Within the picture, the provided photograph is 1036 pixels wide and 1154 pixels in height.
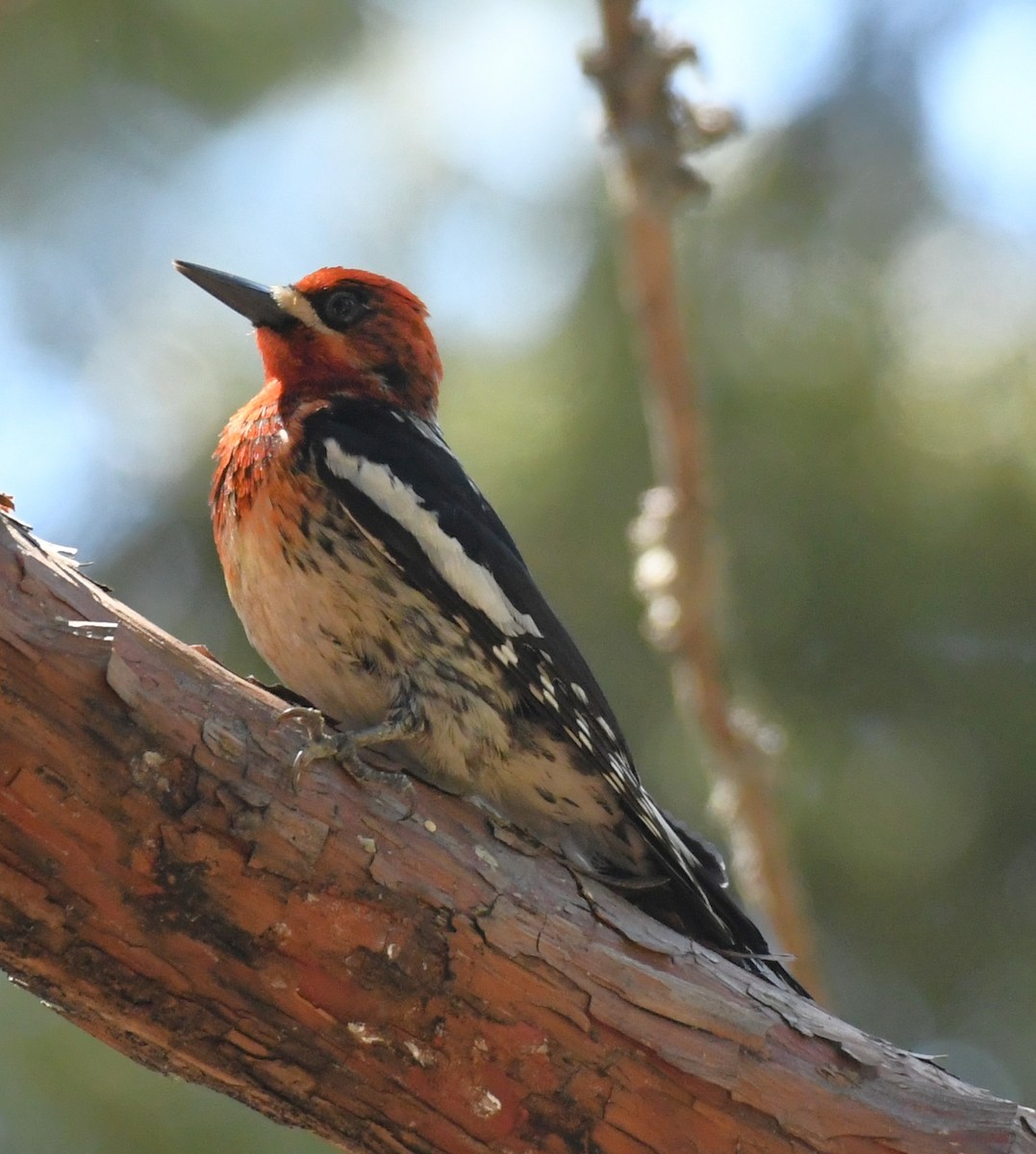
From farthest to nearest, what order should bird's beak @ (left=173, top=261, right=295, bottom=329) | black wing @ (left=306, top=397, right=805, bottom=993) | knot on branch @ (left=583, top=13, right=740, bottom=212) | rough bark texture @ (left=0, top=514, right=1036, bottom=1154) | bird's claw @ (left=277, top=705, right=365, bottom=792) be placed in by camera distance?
bird's beak @ (left=173, top=261, right=295, bottom=329) → knot on branch @ (left=583, top=13, right=740, bottom=212) → black wing @ (left=306, top=397, right=805, bottom=993) → bird's claw @ (left=277, top=705, right=365, bottom=792) → rough bark texture @ (left=0, top=514, right=1036, bottom=1154)

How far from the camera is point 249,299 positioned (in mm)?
3291

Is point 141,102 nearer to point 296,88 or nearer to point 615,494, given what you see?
point 296,88

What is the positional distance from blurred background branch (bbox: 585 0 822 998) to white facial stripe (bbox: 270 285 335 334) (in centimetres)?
73

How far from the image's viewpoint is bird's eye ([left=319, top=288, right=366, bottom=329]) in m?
3.35

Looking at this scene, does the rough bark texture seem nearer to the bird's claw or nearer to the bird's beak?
the bird's claw

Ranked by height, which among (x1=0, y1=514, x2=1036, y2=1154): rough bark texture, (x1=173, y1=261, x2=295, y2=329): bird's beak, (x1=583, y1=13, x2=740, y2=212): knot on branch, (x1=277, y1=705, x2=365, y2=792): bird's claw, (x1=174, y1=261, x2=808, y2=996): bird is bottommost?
(x1=0, y1=514, x2=1036, y2=1154): rough bark texture

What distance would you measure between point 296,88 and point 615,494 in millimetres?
1589

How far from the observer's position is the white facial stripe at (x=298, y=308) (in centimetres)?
331

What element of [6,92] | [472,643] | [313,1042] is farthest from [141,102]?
[313,1042]

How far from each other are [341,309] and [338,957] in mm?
1798

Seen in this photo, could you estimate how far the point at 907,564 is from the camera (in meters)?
3.81

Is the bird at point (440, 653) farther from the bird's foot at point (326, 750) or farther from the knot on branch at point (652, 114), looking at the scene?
the knot on branch at point (652, 114)

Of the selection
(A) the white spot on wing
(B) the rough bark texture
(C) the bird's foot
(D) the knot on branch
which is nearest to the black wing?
(A) the white spot on wing

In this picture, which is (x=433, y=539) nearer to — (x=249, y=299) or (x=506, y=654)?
(x=506, y=654)
